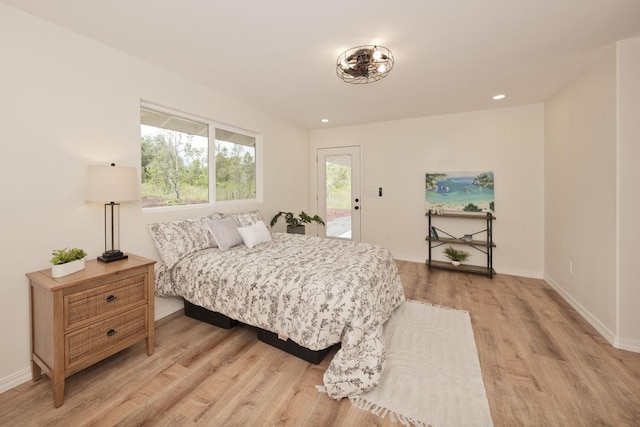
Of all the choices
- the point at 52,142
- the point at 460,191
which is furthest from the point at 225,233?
the point at 460,191

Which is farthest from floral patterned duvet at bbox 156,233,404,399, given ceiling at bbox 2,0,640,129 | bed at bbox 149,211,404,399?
ceiling at bbox 2,0,640,129

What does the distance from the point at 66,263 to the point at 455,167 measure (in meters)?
4.70

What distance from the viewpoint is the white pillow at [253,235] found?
2918mm

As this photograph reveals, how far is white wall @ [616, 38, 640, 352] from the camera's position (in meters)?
2.11

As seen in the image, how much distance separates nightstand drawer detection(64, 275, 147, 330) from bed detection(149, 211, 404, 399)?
484 mm

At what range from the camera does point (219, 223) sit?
289 cm

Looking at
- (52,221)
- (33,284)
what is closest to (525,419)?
(33,284)

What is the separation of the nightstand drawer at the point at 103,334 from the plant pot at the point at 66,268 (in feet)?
1.24

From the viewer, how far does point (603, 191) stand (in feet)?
7.71

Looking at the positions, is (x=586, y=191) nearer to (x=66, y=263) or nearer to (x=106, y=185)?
(x=106, y=185)

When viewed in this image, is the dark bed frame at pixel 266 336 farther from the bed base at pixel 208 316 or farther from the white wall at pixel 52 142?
the white wall at pixel 52 142

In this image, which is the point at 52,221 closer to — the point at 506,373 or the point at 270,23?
the point at 270,23

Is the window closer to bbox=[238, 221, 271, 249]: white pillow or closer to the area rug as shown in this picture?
bbox=[238, 221, 271, 249]: white pillow

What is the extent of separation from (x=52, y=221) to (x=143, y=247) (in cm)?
71
